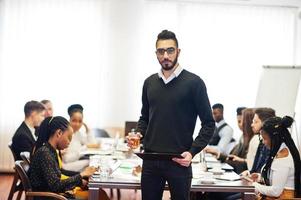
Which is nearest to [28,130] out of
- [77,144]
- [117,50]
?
[77,144]

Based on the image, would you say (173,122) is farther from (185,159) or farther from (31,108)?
(31,108)

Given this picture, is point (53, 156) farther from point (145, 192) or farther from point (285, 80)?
point (285, 80)

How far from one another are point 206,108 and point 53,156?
1.18 metres

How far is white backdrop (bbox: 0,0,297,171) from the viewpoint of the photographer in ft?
20.8

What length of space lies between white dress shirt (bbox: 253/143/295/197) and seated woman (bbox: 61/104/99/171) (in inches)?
78.3

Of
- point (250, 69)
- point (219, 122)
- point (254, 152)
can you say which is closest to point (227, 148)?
point (219, 122)

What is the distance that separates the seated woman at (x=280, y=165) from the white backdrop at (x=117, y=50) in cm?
340

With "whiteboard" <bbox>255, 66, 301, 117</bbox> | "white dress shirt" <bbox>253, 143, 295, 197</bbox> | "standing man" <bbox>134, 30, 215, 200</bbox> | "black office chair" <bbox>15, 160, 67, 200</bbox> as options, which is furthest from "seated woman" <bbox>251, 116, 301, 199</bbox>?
"whiteboard" <bbox>255, 66, 301, 117</bbox>

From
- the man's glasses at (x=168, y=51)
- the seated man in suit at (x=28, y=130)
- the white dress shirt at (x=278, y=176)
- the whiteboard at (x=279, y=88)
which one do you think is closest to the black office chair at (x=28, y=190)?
the seated man in suit at (x=28, y=130)

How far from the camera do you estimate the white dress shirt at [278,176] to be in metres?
3.01

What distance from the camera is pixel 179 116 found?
7.76ft

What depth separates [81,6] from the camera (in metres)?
6.38

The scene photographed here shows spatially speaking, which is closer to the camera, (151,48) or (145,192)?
(145,192)

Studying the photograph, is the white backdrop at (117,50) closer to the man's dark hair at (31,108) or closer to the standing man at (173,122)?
the man's dark hair at (31,108)
